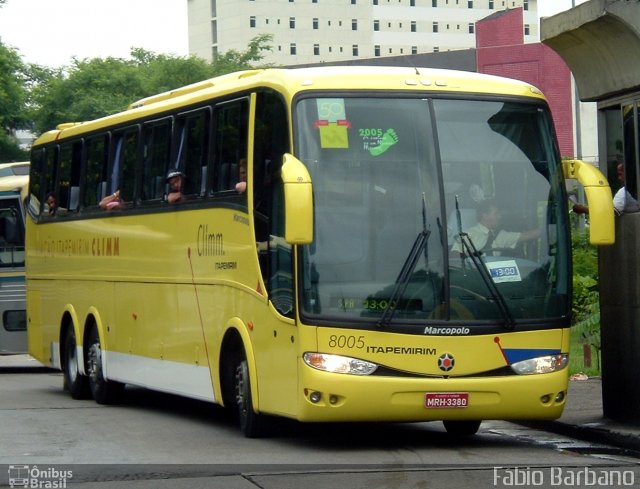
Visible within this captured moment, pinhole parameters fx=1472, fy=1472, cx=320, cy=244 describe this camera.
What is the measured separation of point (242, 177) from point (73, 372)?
22.7ft

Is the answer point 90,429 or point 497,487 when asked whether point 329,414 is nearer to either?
point 497,487

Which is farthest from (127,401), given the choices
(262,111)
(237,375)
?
(262,111)

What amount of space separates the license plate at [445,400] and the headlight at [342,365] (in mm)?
516

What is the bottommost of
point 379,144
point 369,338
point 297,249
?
point 369,338

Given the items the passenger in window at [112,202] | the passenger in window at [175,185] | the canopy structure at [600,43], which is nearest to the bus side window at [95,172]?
the passenger in window at [112,202]

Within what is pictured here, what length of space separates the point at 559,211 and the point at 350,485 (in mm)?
3670

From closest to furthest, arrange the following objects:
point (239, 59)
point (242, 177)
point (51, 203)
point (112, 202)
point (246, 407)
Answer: point (246, 407), point (242, 177), point (112, 202), point (51, 203), point (239, 59)

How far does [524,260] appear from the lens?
12.3 meters

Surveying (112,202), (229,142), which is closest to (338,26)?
(112,202)

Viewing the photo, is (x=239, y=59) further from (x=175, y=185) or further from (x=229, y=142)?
(x=229, y=142)

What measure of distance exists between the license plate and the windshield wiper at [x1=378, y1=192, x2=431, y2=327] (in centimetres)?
70

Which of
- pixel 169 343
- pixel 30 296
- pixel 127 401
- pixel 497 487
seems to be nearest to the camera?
pixel 497 487

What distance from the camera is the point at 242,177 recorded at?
44.0ft

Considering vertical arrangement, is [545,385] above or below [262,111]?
below
